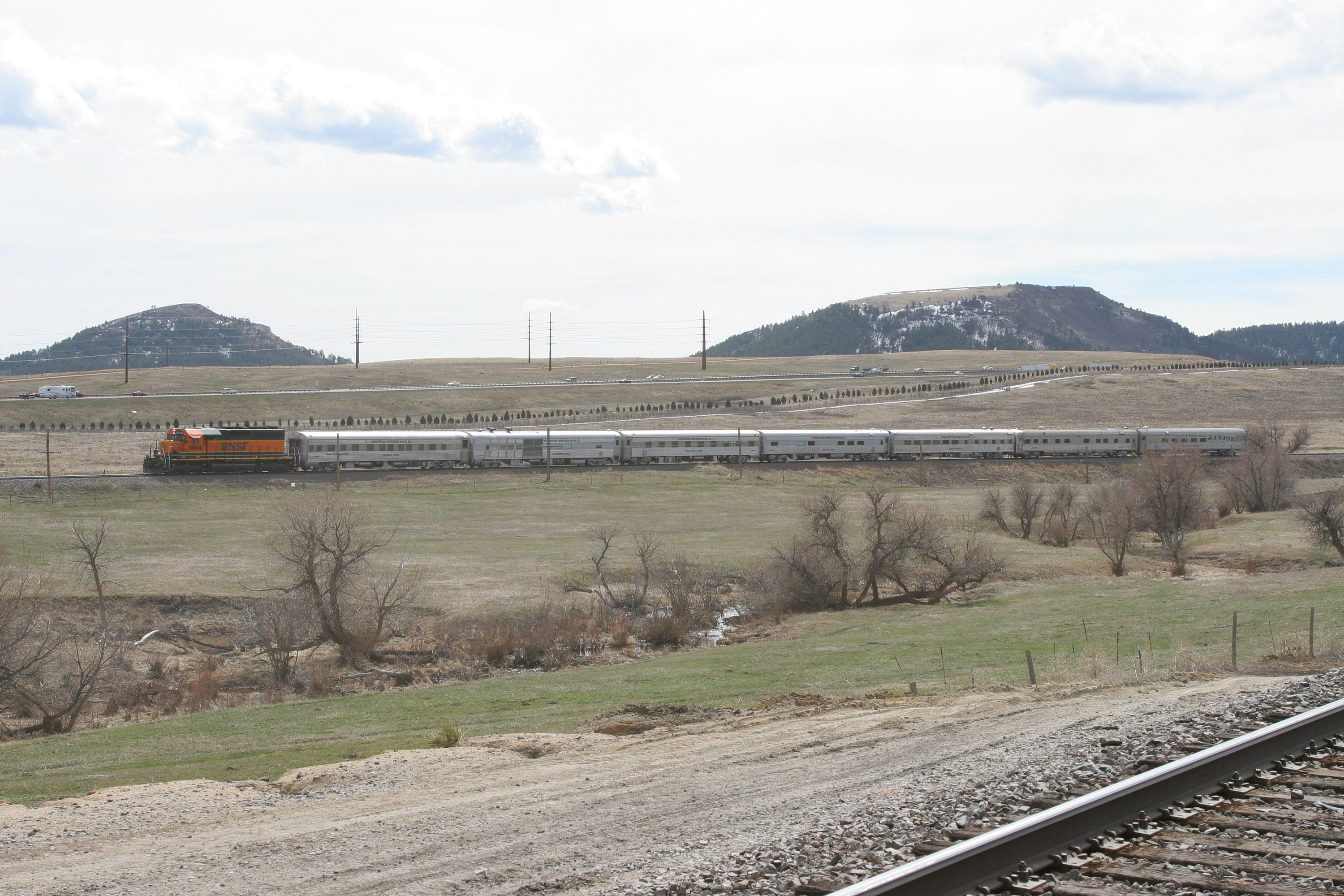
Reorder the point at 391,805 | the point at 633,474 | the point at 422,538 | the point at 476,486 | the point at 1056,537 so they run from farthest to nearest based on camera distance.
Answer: the point at 633,474 < the point at 476,486 < the point at 1056,537 < the point at 422,538 < the point at 391,805

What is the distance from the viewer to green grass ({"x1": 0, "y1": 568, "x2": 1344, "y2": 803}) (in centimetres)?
1705

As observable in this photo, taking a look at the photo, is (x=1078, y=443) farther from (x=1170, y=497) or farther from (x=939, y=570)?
(x=939, y=570)

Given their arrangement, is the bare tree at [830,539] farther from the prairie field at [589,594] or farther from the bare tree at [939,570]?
the prairie field at [589,594]

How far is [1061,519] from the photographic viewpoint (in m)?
57.5

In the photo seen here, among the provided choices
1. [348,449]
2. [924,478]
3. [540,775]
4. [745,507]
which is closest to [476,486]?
[348,449]

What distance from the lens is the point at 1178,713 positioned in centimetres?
1131

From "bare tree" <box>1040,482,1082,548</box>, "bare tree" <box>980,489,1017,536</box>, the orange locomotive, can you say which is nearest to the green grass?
"bare tree" <box>1040,482,1082,548</box>

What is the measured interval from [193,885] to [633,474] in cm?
6736

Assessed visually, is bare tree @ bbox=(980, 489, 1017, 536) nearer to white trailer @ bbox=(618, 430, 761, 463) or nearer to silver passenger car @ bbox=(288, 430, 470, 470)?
white trailer @ bbox=(618, 430, 761, 463)

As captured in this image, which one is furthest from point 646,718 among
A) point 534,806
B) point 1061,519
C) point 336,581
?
point 1061,519

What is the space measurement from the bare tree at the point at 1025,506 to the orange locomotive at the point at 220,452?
46680 mm

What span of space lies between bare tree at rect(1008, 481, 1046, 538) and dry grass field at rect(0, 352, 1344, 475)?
4081 centimetres

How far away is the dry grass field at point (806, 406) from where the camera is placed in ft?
331

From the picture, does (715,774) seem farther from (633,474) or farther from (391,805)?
(633,474)
